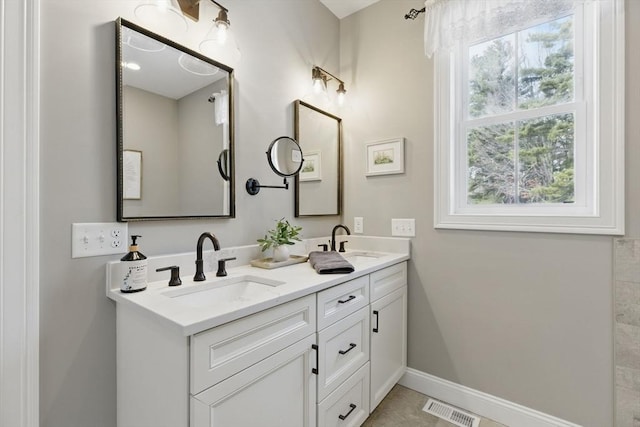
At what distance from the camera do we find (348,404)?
1.43 meters

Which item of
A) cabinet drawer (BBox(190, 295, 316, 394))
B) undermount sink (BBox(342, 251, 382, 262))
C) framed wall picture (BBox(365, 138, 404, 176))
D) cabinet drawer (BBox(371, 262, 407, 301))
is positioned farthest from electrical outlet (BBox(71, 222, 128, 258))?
framed wall picture (BBox(365, 138, 404, 176))

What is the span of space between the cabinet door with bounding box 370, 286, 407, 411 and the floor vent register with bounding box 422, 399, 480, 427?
238mm

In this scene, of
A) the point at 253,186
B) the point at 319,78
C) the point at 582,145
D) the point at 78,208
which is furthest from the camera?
the point at 319,78

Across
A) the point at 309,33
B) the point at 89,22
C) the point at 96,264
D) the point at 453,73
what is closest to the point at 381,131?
the point at 453,73

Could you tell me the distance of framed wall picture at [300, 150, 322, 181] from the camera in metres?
2.02

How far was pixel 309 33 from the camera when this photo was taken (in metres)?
2.09

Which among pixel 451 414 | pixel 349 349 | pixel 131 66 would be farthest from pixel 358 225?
pixel 131 66

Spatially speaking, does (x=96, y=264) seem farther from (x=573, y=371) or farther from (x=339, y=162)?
(x=573, y=371)

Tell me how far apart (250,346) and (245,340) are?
30 mm

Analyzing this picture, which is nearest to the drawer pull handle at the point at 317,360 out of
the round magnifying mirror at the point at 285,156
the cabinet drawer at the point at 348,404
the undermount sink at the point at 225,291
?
the cabinet drawer at the point at 348,404

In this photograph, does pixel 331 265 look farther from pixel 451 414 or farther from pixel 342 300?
pixel 451 414

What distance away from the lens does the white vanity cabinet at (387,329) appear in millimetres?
1641

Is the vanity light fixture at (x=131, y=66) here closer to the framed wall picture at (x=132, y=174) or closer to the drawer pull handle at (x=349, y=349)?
the framed wall picture at (x=132, y=174)

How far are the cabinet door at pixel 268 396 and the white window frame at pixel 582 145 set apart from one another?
49.3 inches
